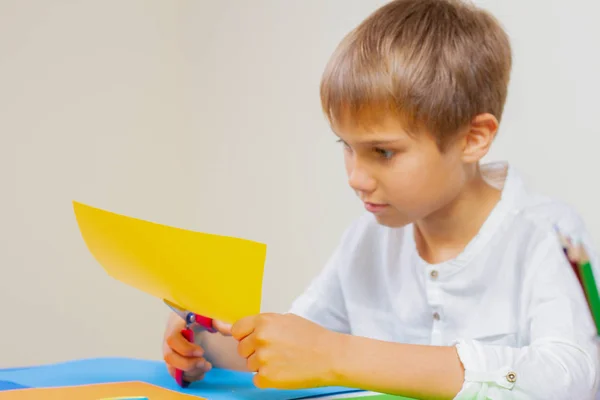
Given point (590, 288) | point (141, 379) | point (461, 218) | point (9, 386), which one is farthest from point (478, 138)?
point (9, 386)

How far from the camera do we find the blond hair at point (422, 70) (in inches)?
32.1

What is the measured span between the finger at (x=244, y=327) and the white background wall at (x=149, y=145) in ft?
2.62

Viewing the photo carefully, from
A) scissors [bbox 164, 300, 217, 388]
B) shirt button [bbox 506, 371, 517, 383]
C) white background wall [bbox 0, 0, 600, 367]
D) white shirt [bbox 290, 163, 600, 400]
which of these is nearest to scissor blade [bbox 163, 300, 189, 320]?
scissors [bbox 164, 300, 217, 388]

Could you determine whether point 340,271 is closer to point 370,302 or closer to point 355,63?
point 370,302

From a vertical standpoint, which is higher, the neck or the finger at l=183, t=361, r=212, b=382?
the neck

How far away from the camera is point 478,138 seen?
877 millimetres

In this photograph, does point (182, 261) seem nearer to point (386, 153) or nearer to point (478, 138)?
point (386, 153)

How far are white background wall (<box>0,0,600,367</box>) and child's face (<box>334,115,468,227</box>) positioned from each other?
0.64 m

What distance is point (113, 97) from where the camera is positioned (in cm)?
187

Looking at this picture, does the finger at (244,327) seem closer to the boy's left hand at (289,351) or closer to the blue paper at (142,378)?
the boy's left hand at (289,351)

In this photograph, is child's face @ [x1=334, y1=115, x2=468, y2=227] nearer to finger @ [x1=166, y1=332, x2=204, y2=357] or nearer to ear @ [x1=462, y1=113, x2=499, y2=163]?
ear @ [x1=462, y1=113, x2=499, y2=163]

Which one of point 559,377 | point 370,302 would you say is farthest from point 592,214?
point 559,377

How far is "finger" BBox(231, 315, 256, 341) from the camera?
2.33 ft

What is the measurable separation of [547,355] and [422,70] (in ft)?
1.00
